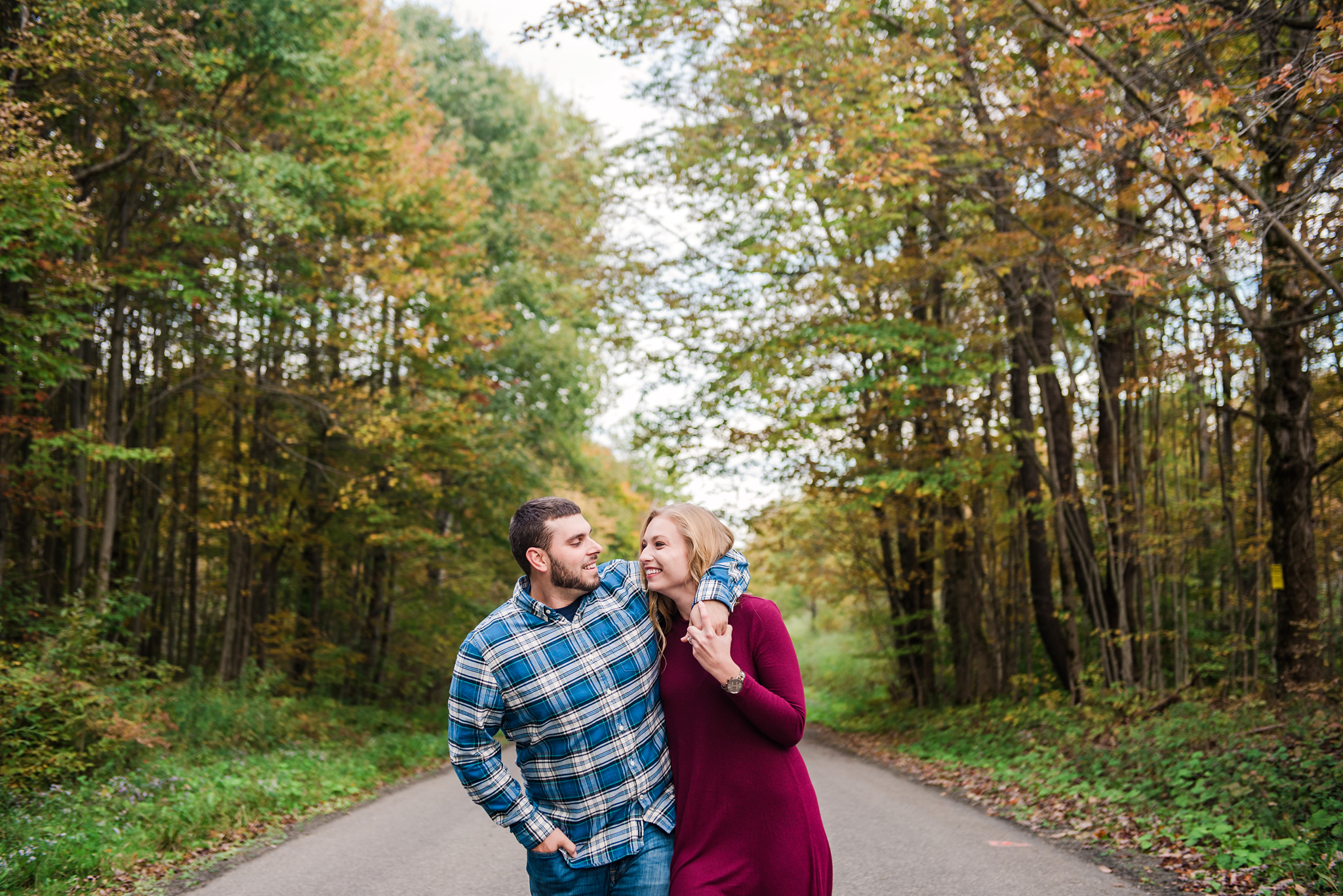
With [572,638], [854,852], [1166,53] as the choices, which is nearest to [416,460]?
[854,852]

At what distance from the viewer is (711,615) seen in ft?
8.79

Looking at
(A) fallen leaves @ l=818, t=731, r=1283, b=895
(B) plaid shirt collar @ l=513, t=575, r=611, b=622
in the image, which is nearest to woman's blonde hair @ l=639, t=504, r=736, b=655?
(B) plaid shirt collar @ l=513, t=575, r=611, b=622

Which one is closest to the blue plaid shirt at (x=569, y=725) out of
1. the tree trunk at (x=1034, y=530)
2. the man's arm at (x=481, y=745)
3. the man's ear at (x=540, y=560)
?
the man's arm at (x=481, y=745)

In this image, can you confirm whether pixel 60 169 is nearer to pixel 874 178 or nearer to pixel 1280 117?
pixel 874 178

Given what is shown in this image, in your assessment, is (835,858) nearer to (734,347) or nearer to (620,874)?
(620,874)

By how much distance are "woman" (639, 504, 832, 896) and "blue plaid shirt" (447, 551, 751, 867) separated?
96 millimetres

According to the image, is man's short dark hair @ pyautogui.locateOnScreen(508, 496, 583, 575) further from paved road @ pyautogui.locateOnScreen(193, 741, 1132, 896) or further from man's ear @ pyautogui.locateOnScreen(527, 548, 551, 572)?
paved road @ pyautogui.locateOnScreen(193, 741, 1132, 896)

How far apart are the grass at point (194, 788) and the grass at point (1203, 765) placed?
24.2 feet

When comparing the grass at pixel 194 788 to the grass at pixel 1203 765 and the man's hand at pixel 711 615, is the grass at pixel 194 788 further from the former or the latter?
the grass at pixel 1203 765

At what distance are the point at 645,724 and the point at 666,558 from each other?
1.76 ft

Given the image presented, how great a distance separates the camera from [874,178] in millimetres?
9422

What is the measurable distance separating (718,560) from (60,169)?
9.03 meters

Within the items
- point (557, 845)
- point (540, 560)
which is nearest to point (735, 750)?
point (557, 845)

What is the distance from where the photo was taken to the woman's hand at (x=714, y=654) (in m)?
2.58
